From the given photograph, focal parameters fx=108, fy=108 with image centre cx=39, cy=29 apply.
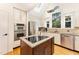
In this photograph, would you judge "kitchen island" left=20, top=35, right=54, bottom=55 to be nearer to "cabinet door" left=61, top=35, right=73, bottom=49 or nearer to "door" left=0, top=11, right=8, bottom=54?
"cabinet door" left=61, top=35, right=73, bottom=49

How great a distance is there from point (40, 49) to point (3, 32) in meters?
0.90

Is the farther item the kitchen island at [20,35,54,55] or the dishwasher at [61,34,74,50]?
the dishwasher at [61,34,74,50]

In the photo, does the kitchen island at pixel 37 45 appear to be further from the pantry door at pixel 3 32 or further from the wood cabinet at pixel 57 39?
the pantry door at pixel 3 32

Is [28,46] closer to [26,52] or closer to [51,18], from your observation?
[26,52]

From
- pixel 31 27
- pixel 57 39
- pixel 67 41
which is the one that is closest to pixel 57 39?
pixel 57 39

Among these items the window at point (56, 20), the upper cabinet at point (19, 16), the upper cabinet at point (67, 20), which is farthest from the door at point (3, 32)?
the upper cabinet at point (67, 20)

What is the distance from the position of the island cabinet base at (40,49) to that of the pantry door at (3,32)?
1.37 feet

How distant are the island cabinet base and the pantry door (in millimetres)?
417

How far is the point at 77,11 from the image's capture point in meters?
1.96

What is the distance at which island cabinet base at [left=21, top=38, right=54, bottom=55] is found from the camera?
1.92 metres

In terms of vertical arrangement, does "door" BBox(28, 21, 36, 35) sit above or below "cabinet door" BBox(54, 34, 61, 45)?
above

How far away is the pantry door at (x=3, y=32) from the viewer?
2130mm

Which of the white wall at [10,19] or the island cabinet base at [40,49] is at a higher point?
the white wall at [10,19]

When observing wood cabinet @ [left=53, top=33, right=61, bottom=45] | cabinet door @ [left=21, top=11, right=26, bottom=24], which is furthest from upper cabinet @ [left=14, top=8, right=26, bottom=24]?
wood cabinet @ [left=53, top=33, right=61, bottom=45]
